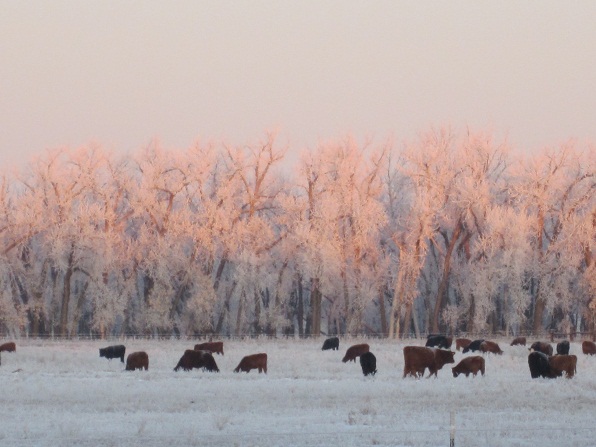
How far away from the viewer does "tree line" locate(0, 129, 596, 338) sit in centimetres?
5662

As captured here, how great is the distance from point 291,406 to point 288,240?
125 ft

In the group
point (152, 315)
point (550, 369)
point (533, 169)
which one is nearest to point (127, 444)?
point (550, 369)

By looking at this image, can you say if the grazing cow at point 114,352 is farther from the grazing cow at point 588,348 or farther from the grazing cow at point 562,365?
the grazing cow at point 588,348

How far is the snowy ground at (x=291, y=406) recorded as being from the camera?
1675cm

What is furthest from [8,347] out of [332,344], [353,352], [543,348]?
[543,348]

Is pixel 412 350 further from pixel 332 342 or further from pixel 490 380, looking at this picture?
pixel 332 342

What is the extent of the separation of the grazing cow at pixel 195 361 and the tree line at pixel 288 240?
23.8 metres

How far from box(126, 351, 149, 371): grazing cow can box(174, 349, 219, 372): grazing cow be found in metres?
1.28

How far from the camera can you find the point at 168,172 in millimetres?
61688

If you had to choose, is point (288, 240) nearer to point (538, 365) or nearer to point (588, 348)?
point (588, 348)

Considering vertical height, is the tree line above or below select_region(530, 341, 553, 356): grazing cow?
above

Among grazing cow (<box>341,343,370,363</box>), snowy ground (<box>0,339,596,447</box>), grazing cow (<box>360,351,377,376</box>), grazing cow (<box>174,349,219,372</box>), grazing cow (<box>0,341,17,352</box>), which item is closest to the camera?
snowy ground (<box>0,339,596,447</box>)

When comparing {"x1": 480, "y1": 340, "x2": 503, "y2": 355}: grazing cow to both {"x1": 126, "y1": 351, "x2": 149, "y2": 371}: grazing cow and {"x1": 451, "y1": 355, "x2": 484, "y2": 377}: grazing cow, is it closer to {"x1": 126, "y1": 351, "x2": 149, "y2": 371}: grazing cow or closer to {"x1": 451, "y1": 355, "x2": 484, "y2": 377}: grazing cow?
{"x1": 451, "y1": 355, "x2": 484, "y2": 377}: grazing cow

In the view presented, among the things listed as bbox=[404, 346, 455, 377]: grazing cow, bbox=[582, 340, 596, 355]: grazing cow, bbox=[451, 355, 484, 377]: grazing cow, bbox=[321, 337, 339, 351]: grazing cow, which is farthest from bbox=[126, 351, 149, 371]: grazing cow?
bbox=[582, 340, 596, 355]: grazing cow
